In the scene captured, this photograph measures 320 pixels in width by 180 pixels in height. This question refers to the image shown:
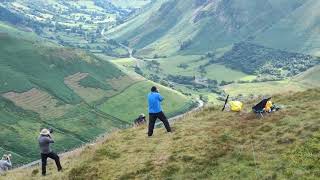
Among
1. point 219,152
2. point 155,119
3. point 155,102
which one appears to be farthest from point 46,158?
point 219,152

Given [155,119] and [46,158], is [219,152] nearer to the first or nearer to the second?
[155,119]

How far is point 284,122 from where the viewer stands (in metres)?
37.3

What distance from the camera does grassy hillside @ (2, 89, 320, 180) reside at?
30641 millimetres

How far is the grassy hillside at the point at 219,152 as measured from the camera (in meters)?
30.6

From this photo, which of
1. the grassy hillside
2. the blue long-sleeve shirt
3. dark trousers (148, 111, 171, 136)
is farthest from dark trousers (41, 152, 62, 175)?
the blue long-sleeve shirt

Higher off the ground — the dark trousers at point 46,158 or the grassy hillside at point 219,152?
the grassy hillside at point 219,152

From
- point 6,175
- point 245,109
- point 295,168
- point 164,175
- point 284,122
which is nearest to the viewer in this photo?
point 295,168

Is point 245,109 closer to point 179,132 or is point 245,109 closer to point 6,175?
point 179,132

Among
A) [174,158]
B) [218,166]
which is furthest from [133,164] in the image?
[218,166]

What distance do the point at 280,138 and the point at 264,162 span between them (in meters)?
3.73

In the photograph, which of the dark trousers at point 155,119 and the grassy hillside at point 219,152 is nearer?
the grassy hillside at point 219,152

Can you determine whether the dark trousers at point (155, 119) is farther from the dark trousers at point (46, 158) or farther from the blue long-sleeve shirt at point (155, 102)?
the dark trousers at point (46, 158)

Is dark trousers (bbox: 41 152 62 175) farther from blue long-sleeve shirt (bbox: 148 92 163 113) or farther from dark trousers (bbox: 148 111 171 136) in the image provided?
blue long-sleeve shirt (bbox: 148 92 163 113)

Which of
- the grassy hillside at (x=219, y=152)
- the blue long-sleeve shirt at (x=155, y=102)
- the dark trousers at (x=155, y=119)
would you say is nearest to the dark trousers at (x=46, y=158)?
the grassy hillside at (x=219, y=152)
